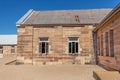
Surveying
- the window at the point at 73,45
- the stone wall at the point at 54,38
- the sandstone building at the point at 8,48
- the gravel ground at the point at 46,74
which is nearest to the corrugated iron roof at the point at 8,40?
the sandstone building at the point at 8,48

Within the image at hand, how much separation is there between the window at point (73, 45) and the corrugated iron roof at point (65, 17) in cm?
168

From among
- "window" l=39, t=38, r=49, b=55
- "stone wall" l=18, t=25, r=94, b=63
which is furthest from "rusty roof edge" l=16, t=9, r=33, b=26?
"window" l=39, t=38, r=49, b=55

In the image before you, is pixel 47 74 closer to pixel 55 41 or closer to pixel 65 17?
pixel 55 41

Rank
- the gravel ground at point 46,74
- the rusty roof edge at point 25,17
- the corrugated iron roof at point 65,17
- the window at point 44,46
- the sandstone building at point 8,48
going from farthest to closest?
the sandstone building at point 8,48 → the corrugated iron roof at point 65,17 → the rusty roof edge at point 25,17 → the window at point 44,46 → the gravel ground at point 46,74

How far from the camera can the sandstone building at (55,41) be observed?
61.2ft

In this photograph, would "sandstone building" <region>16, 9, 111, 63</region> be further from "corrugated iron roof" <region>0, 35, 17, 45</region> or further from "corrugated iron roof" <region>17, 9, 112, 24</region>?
"corrugated iron roof" <region>0, 35, 17, 45</region>

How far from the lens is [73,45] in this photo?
18891mm

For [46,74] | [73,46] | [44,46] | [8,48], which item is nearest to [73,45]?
[73,46]

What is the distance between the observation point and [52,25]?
18922 millimetres

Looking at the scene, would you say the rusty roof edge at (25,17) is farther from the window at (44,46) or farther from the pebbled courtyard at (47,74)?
the pebbled courtyard at (47,74)

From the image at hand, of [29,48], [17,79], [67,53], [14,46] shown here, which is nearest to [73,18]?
[67,53]

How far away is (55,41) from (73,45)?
179cm

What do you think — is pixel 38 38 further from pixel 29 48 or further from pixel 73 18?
pixel 73 18

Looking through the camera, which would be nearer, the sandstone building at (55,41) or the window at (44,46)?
the sandstone building at (55,41)
